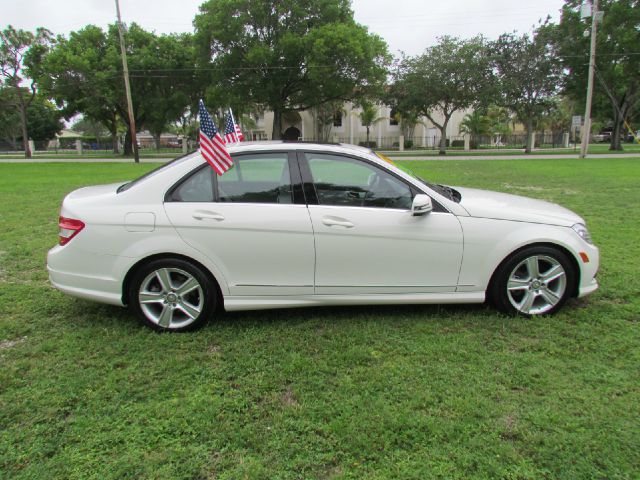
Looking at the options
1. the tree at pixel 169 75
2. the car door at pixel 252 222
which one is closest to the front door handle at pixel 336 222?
the car door at pixel 252 222

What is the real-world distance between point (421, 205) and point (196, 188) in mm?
1839

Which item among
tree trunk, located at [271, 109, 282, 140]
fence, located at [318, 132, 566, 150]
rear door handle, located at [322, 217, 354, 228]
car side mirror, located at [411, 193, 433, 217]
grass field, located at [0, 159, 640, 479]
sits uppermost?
tree trunk, located at [271, 109, 282, 140]

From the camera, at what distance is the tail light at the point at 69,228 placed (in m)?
3.64

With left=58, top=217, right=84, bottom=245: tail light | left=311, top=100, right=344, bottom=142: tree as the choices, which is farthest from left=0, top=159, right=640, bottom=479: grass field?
left=311, top=100, right=344, bottom=142: tree

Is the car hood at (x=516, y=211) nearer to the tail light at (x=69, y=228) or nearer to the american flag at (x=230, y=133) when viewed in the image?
the american flag at (x=230, y=133)

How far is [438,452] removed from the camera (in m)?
2.34

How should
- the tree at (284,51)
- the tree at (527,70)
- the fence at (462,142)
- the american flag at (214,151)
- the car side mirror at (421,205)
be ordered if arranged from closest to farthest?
the car side mirror at (421,205) < the american flag at (214,151) < the tree at (284,51) < the tree at (527,70) < the fence at (462,142)

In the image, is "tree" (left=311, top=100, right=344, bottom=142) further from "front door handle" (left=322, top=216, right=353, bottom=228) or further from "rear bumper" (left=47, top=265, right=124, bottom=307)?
"rear bumper" (left=47, top=265, right=124, bottom=307)

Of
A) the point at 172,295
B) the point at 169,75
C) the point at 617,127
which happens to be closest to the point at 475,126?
the point at 617,127

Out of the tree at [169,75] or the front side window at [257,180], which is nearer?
the front side window at [257,180]

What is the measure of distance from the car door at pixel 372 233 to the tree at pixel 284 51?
2898 cm

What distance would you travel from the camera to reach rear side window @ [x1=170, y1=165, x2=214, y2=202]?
368 cm

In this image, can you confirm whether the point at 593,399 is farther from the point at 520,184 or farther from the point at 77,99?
the point at 77,99

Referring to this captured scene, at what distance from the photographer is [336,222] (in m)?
3.59
